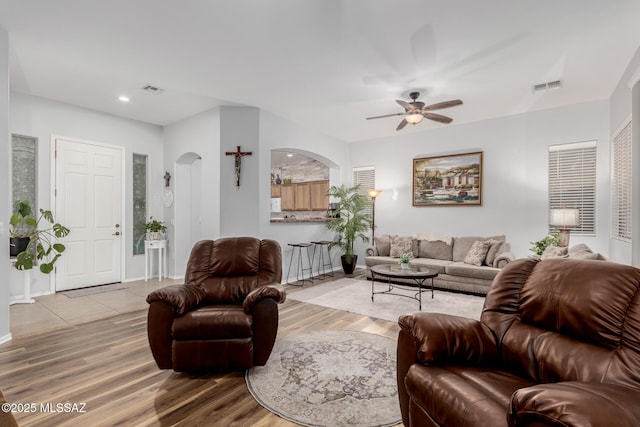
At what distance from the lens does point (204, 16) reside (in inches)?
107

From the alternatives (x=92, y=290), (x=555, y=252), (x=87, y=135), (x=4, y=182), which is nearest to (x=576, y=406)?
(x=555, y=252)

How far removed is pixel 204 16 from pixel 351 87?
2.07 m

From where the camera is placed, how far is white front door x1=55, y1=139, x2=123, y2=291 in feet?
16.3

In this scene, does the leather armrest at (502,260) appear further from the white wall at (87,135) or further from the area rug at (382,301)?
the white wall at (87,135)

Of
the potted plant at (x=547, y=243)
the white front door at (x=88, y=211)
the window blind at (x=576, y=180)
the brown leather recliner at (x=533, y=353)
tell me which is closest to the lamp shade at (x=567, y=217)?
the potted plant at (x=547, y=243)

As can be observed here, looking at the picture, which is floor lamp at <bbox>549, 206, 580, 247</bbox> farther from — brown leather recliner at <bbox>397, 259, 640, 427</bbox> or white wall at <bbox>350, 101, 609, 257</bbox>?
brown leather recliner at <bbox>397, 259, 640, 427</bbox>

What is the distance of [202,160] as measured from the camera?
5273mm

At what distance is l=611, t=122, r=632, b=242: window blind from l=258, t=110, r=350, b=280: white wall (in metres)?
4.55

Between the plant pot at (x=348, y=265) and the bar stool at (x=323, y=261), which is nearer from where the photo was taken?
the bar stool at (x=323, y=261)

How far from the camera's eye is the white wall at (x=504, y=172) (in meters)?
4.80

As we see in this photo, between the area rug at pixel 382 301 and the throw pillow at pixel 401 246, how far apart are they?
0.73 metres

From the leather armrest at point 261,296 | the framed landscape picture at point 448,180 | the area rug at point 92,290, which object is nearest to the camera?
the leather armrest at point 261,296

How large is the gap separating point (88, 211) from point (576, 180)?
7749 millimetres

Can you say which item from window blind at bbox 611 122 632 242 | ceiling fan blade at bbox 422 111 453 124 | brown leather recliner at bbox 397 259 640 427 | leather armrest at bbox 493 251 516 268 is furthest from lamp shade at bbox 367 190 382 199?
brown leather recliner at bbox 397 259 640 427
